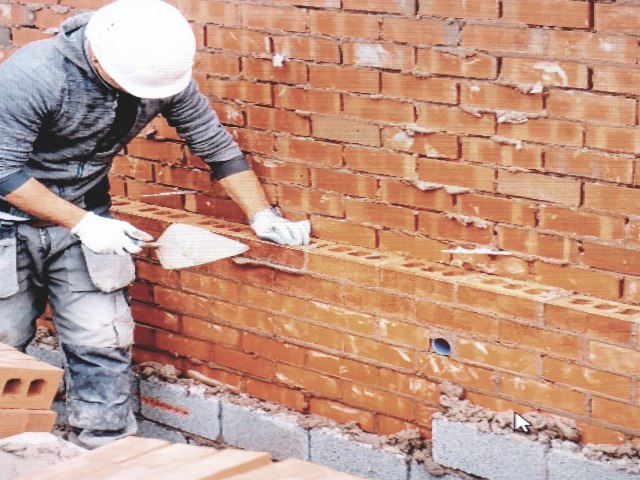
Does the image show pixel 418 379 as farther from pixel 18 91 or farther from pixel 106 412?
pixel 18 91

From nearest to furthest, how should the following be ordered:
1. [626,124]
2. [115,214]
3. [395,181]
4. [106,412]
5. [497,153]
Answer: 1. [626,124]
2. [497,153]
3. [395,181]
4. [106,412]
5. [115,214]

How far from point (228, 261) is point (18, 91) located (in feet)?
3.49

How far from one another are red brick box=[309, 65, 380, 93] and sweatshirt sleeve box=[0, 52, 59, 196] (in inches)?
34.9

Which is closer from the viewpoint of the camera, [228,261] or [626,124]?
[626,124]

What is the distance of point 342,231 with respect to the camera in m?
4.26

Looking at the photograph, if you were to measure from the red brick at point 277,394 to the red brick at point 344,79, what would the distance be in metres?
1.17

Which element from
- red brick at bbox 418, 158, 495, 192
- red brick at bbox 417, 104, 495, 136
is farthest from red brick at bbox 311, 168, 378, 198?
red brick at bbox 417, 104, 495, 136

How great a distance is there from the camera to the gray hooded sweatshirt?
3859 millimetres

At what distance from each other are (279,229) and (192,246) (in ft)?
1.11

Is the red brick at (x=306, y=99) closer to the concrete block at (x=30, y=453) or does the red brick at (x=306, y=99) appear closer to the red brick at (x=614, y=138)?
the red brick at (x=614, y=138)

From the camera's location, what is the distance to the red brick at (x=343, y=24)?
394 centimetres

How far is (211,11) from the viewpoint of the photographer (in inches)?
173

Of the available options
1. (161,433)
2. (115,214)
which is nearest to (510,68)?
(115,214)

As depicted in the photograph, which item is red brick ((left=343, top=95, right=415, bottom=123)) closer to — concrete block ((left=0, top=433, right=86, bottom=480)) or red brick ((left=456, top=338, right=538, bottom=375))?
red brick ((left=456, top=338, right=538, bottom=375))
